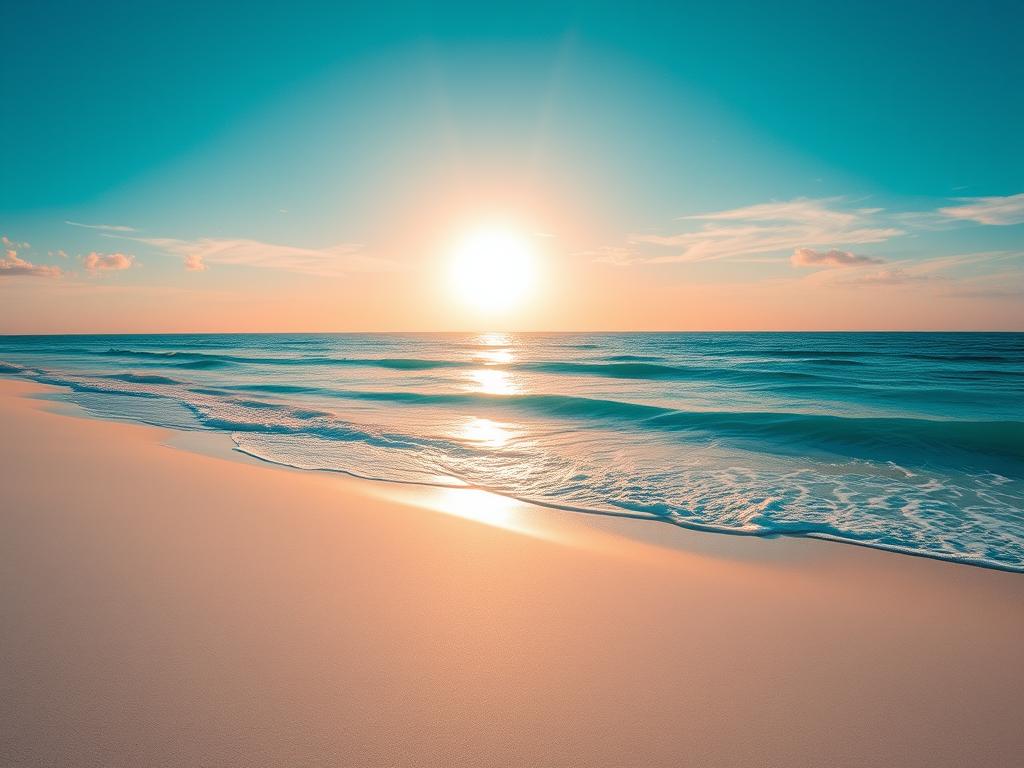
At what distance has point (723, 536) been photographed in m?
5.61

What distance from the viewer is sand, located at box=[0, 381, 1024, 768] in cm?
246

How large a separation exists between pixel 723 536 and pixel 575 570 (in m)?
1.96

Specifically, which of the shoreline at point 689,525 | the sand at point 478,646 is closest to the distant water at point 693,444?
the shoreline at point 689,525

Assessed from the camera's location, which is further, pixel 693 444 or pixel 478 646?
pixel 693 444

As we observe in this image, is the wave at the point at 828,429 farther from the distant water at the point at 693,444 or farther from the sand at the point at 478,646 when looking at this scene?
the sand at the point at 478,646

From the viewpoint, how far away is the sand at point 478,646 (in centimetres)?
246

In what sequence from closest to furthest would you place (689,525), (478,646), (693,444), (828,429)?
(478,646)
(689,525)
(693,444)
(828,429)

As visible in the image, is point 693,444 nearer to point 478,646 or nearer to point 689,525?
point 689,525

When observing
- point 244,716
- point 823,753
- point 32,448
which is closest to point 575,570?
point 823,753

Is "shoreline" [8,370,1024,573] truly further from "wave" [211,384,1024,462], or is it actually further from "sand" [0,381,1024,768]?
"wave" [211,384,1024,462]

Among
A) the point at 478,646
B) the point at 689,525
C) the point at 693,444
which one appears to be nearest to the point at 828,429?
the point at 693,444

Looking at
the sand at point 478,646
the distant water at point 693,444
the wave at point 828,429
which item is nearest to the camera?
the sand at point 478,646

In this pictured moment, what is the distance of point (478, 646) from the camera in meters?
3.25

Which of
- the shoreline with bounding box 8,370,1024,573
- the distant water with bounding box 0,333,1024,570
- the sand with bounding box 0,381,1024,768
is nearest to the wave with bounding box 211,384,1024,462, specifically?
the distant water with bounding box 0,333,1024,570
